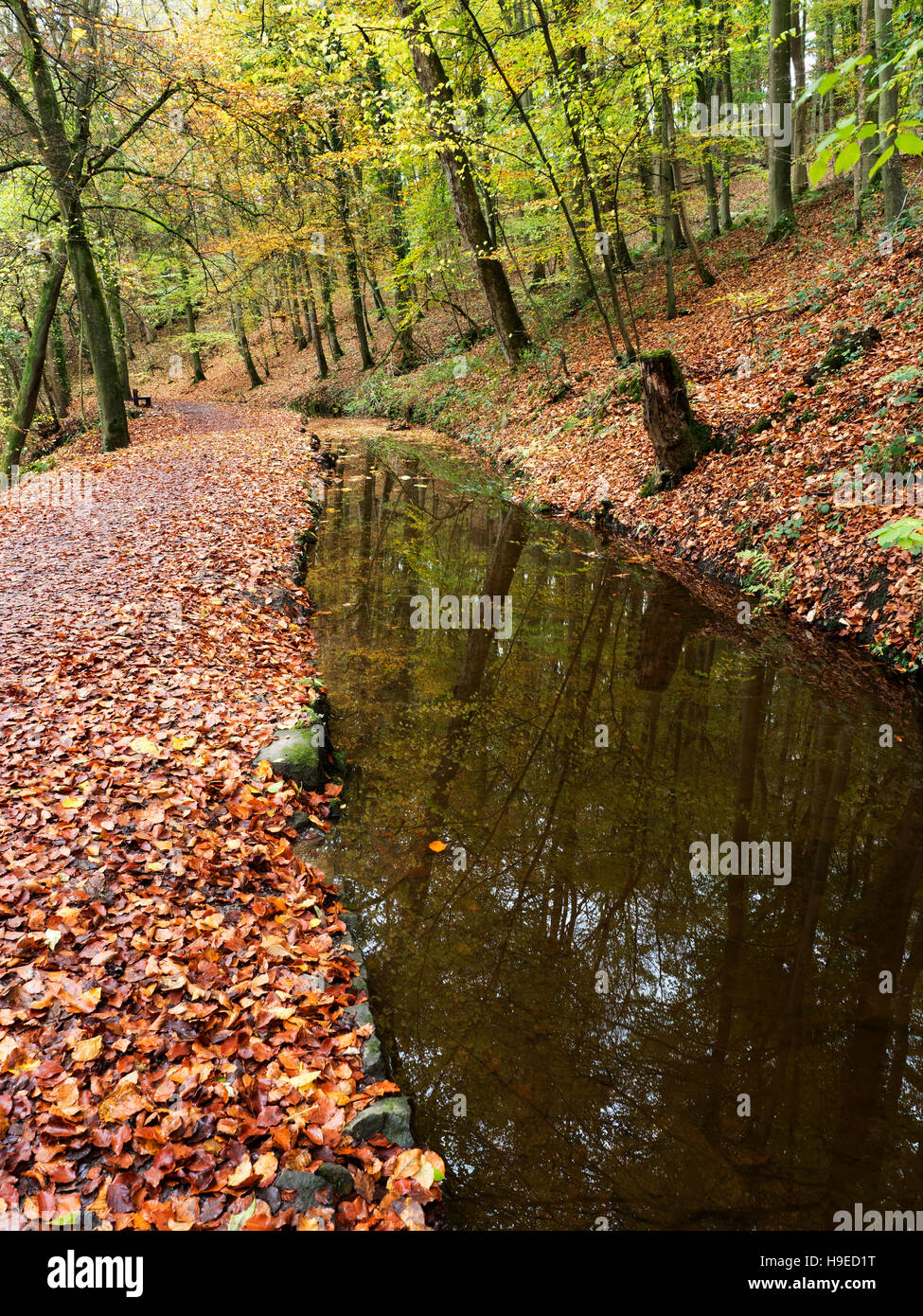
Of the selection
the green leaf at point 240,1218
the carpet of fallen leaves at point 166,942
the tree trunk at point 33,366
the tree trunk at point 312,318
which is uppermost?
the tree trunk at point 312,318

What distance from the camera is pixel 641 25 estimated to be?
1077 centimetres

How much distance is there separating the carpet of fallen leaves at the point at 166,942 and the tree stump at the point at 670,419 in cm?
623

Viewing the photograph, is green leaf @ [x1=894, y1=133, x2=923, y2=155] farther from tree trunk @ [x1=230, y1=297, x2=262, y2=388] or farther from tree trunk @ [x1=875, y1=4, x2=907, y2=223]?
tree trunk @ [x1=230, y1=297, x2=262, y2=388]

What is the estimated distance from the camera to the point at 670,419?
33.3 ft

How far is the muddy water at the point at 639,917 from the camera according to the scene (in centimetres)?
277

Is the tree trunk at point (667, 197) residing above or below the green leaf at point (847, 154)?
above

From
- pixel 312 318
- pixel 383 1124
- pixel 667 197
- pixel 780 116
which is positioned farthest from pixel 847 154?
pixel 312 318

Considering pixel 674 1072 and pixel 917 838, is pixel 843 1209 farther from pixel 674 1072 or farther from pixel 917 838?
pixel 917 838

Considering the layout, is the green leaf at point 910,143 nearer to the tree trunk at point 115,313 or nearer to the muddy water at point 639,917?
the muddy water at point 639,917

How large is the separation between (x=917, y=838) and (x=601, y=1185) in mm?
3050

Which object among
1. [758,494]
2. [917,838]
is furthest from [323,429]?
[917,838]

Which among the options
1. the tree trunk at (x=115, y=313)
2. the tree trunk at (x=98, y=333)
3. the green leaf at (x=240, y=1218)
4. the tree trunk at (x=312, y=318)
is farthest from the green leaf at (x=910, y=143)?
the tree trunk at (x=312, y=318)

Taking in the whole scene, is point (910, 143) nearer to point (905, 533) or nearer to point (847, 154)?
point (847, 154)

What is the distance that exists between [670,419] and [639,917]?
321 inches
